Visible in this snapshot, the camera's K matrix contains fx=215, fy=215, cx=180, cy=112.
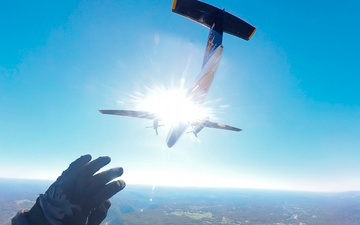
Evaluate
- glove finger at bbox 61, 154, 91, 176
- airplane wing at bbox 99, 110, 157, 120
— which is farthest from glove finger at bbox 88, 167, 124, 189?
airplane wing at bbox 99, 110, 157, 120

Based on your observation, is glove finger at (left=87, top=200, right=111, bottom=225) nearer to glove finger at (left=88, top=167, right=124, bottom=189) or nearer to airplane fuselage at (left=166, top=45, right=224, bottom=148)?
glove finger at (left=88, top=167, right=124, bottom=189)

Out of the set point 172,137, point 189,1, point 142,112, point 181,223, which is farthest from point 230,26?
point 181,223

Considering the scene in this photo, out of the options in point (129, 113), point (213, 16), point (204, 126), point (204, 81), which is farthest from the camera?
point (204, 126)

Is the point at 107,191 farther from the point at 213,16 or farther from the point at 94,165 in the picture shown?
the point at 213,16


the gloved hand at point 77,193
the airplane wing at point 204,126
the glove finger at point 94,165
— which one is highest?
the airplane wing at point 204,126

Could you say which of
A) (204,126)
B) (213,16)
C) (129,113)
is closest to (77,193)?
(129,113)

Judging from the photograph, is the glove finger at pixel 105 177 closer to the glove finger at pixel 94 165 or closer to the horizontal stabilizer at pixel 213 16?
the glove finger at pixel 94 165

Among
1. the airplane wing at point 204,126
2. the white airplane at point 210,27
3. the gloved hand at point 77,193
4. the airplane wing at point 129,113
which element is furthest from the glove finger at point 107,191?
the airplane wing at point 204,126
